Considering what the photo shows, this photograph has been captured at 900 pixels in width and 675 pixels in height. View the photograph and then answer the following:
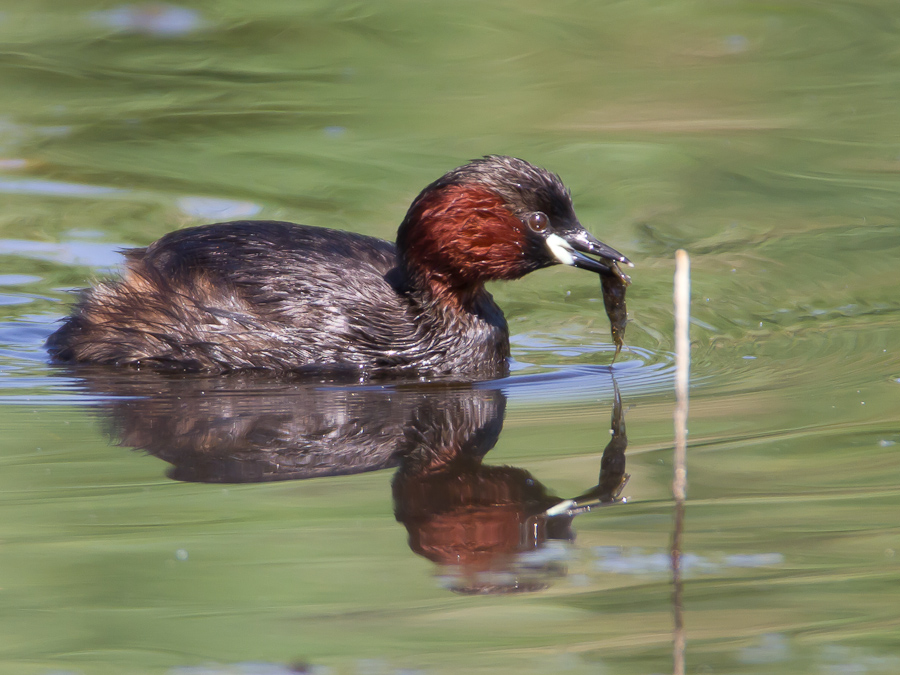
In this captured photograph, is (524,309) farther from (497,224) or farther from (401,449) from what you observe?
(401,449)

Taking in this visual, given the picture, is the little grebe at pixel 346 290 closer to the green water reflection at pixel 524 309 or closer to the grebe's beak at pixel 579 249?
the grebe's beak at pixel 579 249

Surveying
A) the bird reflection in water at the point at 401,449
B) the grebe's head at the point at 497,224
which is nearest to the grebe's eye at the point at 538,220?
the grebe's head at the point at 497,224

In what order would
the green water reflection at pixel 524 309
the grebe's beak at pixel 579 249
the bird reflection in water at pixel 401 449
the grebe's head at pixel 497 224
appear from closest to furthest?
the green water reflection at pixel 524 309 → the bird reflection in water at pixel 401 449 → the grebe's beak at pixel 579 249 → the grebe's head at pixel 497 224

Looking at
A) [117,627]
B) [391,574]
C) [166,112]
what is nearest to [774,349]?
[391,574]

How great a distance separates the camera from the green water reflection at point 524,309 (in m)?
3.58

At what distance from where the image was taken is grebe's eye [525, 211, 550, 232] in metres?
6.68

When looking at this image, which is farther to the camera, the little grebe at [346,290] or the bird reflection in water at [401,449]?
the little grebe at [346,290]

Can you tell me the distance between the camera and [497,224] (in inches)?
265

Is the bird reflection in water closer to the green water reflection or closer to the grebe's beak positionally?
the green water reflection

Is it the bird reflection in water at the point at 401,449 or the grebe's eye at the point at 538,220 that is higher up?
the grebe's eye at the point at 538,220

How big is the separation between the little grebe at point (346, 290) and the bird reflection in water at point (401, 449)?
9.4 inches

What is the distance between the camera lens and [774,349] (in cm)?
693

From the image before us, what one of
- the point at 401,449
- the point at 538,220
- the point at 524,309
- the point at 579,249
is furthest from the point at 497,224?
the point at 401,449

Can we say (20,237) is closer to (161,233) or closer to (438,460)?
(161,233)
